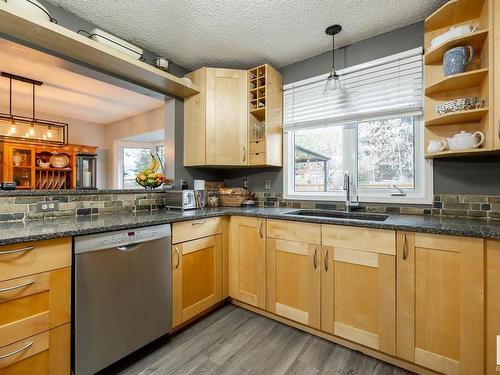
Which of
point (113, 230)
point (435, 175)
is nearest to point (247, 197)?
point (113, 230)

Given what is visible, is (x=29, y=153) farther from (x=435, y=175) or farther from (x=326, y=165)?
(x=435, y=175)

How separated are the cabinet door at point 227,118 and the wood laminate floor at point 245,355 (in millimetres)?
1488

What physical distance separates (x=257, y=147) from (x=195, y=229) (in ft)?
3.42

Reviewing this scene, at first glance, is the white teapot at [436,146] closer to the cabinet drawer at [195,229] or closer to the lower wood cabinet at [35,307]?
the cabinet drawer at [195,229]

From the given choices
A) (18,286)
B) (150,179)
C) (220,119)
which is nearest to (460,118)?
(220,119)

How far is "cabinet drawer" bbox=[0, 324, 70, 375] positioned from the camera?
1.10 m

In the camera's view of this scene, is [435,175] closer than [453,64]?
No

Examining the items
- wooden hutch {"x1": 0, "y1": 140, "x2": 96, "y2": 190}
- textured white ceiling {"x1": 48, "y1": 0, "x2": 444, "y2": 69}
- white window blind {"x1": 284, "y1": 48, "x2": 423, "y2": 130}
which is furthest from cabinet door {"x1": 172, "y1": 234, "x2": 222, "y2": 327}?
wooden hutch {"x1": 0, "y1": 140, "x2": 96, "y2": 190}

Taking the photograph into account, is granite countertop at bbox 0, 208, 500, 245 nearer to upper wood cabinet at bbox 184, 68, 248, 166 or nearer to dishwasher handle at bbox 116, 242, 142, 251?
dishwasher handle at bbox 116, 242, 142, 251

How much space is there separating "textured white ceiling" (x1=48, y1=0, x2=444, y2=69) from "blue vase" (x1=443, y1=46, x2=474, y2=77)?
1.51 feet

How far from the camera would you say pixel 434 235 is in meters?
1.36

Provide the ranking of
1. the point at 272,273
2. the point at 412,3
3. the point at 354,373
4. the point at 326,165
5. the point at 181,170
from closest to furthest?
the point at 354,373 < the point at 412,3 < the point at 272,273 < the point at 326,165 < the point at 181,170

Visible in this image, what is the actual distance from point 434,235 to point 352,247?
451 mm

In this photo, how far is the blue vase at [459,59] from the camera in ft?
5.06
